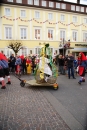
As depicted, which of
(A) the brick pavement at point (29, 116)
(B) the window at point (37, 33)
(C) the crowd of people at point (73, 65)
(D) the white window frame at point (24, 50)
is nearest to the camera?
(A) the brick pavement at point (29, 116)

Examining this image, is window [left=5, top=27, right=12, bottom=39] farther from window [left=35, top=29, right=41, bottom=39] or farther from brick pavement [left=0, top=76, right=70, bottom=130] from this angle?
brick pavement [left=0, top=76, right=70, bottom=130]

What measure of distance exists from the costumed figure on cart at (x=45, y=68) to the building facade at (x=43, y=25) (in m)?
23.1

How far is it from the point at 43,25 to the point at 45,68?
25.9 metres

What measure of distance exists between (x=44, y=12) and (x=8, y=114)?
3049 centimetres

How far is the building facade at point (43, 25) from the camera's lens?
3022 centimetres

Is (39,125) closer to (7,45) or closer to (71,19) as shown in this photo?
(7,45)

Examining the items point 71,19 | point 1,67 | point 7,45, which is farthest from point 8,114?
point 71,19

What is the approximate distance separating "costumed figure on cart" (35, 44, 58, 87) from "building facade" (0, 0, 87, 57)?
23.1 meters

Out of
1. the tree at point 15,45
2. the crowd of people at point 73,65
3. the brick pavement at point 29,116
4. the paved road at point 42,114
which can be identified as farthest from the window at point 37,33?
the brick pavement at point 29,116

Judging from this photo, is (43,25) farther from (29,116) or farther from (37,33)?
(29,116)

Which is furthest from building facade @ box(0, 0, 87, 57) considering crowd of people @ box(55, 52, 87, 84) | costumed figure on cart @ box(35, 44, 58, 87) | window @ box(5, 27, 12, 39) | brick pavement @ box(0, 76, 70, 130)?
brick pavement @ box(0, 76, 70, 130)

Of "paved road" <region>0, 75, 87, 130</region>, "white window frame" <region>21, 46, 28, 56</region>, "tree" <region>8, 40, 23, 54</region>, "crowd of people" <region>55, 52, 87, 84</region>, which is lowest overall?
"paved road" <region>0, 75, 87, 130</region>

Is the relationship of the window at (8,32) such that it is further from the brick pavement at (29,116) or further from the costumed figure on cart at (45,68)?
the brick pavement at (29,116)

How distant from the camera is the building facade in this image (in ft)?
99.1
